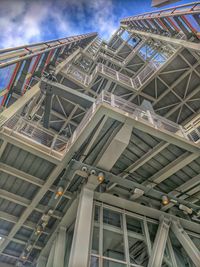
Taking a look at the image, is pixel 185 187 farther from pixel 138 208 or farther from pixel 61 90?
pixel 61 90

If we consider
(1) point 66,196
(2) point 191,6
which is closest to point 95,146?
(1) point 66,196

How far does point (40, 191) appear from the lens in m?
9.63

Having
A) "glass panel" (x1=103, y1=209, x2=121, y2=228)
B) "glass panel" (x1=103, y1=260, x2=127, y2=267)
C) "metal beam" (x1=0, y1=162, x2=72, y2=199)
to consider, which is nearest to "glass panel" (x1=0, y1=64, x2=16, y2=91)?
"metal beam" (x1=0, y1=162, x2=72, y2=199)

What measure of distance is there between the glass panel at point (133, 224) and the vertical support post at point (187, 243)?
5.02 ft

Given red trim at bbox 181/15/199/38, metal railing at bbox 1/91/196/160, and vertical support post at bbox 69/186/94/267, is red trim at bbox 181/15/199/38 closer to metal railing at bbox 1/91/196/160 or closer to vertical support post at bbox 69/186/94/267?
metal railing at bbox 1/91/196/160

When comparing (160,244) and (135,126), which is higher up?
(135,126)

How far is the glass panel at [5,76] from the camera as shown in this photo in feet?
31.8

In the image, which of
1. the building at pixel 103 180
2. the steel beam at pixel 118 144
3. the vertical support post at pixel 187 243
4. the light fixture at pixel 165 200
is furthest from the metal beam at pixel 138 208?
the steel beam at pixel 118 144

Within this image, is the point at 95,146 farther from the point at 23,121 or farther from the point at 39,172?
the point at 23,121

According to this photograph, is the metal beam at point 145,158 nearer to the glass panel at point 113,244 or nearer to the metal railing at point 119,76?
the glass panel at point 113,244

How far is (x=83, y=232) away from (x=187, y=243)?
4399mm

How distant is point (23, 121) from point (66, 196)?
13.6ft

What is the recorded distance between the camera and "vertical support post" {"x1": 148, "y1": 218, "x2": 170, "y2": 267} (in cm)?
764

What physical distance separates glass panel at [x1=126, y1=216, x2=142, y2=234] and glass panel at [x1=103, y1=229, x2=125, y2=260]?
0.83 meters
